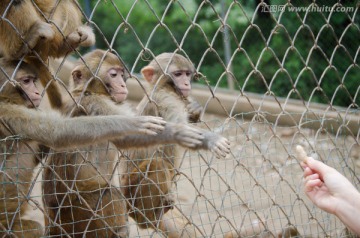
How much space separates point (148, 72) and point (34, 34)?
4.69 ft

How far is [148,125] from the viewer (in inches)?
150

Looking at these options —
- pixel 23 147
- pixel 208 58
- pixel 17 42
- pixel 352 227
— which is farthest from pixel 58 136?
pixel 208 58

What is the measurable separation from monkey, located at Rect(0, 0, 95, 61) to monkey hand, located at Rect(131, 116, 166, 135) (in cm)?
70

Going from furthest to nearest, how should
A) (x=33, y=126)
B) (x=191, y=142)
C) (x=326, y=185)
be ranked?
1. (x=191, y=142)
2. (x=33, y=126)
3. (x=326, y=185)

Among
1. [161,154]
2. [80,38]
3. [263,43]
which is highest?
[263,43]

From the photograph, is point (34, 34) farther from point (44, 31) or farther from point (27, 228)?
point (27, 228)

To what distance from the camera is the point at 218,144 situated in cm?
390

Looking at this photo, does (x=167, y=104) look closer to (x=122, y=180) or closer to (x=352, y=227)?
(x=122, y=180)

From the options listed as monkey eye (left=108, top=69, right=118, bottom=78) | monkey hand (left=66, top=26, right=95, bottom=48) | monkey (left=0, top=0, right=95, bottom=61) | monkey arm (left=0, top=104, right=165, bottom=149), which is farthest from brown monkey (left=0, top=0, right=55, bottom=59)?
monkey eye (left=108, top=69, right=118, bottom=78)

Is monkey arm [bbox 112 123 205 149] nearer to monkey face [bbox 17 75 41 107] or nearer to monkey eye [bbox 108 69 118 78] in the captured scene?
monkey eye [bbox 108 69 118 78]

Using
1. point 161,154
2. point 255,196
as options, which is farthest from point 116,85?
point 255,196

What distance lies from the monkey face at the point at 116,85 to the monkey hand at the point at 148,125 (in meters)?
0.51

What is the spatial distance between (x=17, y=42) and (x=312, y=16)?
24.1 ft

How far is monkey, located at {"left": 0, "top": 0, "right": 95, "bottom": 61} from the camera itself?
3805 millimetres
